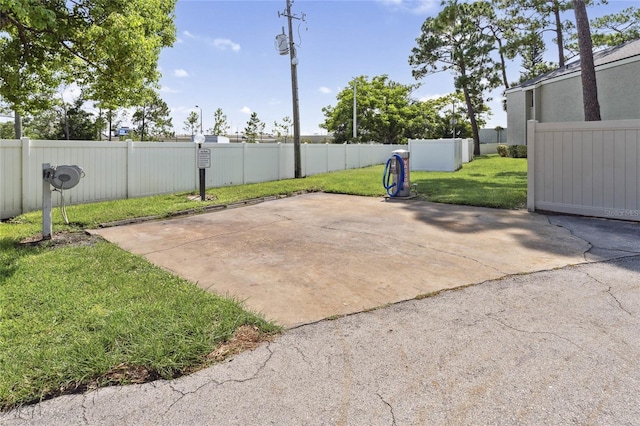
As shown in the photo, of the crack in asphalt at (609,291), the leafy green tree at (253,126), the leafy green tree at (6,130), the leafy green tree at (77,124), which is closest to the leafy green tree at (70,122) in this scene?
the leafy green tree at (77,124)

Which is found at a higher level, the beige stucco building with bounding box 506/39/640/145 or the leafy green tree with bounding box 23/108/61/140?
the leafy green tree with bounding box 23/108/61/140

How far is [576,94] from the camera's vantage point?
60.6 feet

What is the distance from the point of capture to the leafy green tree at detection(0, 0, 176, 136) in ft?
22.1

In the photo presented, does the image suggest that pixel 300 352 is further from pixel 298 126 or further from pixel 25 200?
pixel 298 126

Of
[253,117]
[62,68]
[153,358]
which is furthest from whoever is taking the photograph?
[253,117]

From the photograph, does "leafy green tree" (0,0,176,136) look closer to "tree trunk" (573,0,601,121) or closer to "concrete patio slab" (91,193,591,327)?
"concrete patio slab" (91,193,591,327)

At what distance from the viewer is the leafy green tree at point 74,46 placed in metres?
6.75

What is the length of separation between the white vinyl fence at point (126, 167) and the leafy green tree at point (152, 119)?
26.5 metres

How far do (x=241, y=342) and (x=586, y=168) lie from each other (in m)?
7.06

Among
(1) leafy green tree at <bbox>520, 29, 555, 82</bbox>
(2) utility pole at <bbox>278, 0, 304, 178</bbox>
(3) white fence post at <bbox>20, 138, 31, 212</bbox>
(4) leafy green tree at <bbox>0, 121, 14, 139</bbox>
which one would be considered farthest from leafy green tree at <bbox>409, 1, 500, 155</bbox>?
(4) leafy green tree at <bbox>0, 121, 14, 139</bbox>

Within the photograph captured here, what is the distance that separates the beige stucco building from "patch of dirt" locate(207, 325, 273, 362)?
16685mm

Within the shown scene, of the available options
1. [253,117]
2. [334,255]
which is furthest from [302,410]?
[253,117]

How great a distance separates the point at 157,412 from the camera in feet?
7.07

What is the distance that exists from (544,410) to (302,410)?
1234mm
